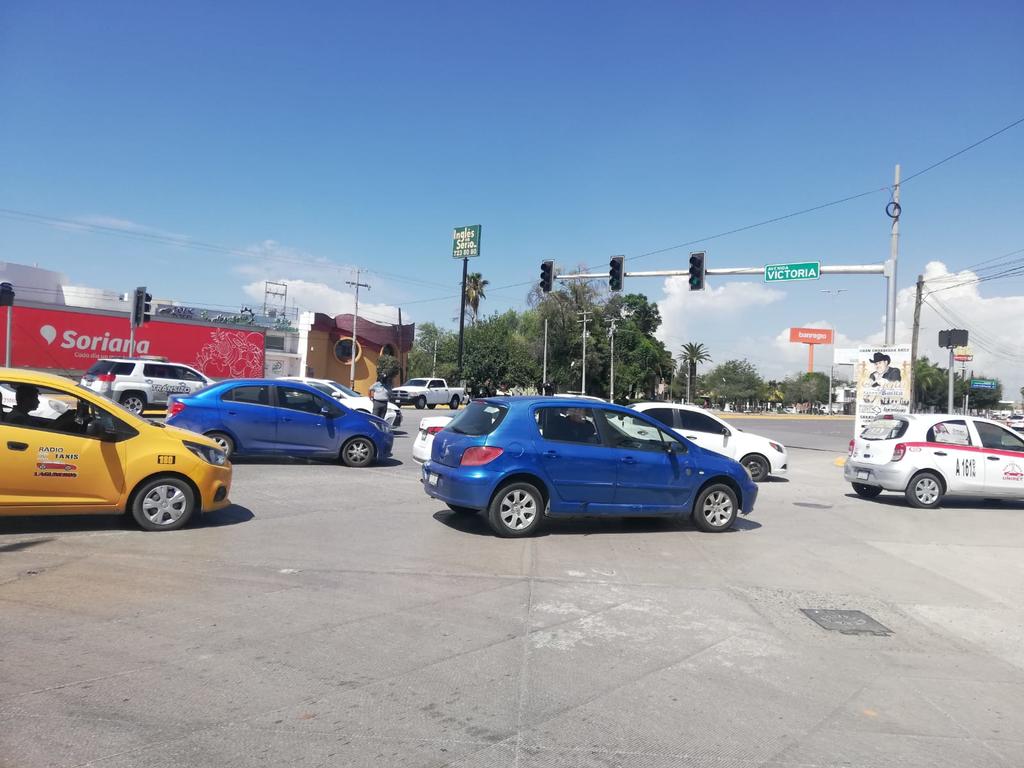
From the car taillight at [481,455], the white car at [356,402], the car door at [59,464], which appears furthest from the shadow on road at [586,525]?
the white car at [356,402]

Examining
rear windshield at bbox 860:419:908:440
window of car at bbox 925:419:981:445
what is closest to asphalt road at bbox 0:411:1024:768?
window of car at bbox 925:419:981:445

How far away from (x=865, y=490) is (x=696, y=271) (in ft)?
32.5

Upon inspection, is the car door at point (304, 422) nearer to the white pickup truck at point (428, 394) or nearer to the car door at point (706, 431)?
the car door at point (706, 431)

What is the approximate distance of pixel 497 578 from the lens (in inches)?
282

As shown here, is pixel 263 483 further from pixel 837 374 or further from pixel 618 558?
pixel 837 374

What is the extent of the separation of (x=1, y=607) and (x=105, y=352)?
38.4 metres

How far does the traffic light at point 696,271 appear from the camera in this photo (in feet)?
74.7

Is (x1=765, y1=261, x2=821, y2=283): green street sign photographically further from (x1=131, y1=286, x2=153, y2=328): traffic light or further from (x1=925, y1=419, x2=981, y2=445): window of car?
(x1=131, y1=286, x2=153, y2=328): traffic light

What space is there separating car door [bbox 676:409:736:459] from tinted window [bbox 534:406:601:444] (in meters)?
6.47

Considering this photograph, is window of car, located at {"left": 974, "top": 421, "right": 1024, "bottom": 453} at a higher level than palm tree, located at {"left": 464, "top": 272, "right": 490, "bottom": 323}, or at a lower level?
lower

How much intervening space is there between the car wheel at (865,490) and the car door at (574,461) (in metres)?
7.40

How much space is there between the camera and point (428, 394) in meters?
42.5

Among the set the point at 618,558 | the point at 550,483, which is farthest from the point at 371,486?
the point at 618,558

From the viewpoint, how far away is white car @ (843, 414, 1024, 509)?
43.0ft
